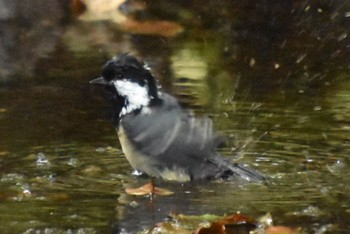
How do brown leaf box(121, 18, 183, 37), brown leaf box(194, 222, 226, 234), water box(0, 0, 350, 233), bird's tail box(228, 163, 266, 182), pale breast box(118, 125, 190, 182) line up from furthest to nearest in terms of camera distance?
brown leaf box(121, 18, 183, 37)
pale breast box(118, 125, 190, 182)
bird's tail box(228, 163, 266, 182)
water box(0, 0, 350, 233)
brown leaf box(194, 222, 226, 234)

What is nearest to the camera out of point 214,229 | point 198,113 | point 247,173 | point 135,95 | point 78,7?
point 214,229

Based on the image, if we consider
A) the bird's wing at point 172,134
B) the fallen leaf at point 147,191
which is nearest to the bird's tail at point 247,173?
the bird's wing at point 172,134

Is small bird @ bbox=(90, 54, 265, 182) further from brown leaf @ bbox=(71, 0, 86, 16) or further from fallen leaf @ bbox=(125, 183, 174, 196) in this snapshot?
brown leaf @ bbox=(71, 0, 86, 16)

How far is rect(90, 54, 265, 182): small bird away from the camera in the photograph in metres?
5.43

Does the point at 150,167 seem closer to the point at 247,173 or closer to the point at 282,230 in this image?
the point at 247,173

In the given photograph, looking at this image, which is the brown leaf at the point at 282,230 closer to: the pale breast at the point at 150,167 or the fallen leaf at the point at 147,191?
the fallen leaf at the point at 147,191

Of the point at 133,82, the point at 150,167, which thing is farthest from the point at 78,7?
the point at 150,167

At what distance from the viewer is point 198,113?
639 cm

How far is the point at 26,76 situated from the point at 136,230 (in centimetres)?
292

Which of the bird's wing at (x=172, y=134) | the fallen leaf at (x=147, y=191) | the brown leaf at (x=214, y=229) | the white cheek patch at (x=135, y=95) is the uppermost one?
the white cheek patch at (x=135, y=95)

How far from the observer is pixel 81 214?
481 cm

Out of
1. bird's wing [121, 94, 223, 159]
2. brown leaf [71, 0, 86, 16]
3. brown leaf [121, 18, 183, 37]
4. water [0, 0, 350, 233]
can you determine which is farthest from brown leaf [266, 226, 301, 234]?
brown leaf [71, 0, 86, 16]

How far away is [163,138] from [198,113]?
0.95 m

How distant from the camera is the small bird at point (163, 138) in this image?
5.43 m
